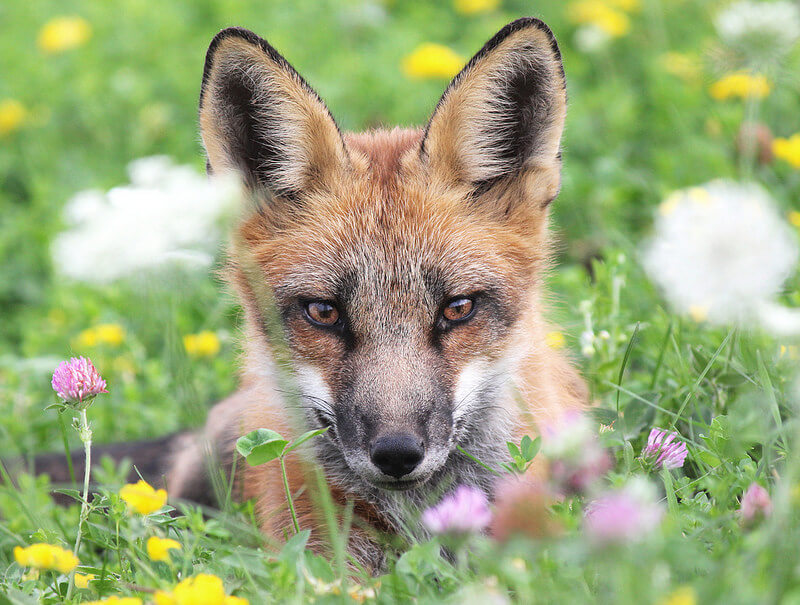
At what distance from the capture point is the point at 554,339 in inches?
155

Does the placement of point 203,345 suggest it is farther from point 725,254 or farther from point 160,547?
point 725,254

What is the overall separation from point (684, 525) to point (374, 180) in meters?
1.78

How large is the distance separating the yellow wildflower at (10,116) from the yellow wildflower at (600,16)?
203 inches

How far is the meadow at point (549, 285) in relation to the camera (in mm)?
1966

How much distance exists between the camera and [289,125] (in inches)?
132

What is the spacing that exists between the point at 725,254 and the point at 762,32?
5.65 feet

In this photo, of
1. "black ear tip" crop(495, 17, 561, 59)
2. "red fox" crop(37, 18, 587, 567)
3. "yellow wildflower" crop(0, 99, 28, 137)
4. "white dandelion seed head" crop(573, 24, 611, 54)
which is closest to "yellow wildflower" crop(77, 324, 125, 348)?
"red fox" crop(37, 18, 587, 567)

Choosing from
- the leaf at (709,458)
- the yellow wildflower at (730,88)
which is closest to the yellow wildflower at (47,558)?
the leaf at (709,458)

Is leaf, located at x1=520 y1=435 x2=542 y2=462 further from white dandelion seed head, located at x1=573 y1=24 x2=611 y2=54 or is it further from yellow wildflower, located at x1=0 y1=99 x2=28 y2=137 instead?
yellow wildflower, located at x1=0 y1=99 x2=28 y2=137

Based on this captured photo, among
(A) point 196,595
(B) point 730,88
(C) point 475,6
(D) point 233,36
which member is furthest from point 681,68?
(A) point 196,595

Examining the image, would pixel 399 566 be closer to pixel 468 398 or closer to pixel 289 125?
pixel 468 398

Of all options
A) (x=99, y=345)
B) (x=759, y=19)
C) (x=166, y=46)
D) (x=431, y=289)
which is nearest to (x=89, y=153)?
(x=166, y=46)

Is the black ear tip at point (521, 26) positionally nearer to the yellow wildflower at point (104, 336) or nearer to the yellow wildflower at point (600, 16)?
the yellow wildflower at point (104, 336)

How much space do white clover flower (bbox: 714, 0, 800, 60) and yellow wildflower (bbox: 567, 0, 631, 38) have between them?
391cm
